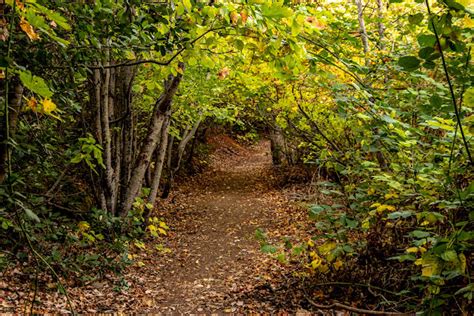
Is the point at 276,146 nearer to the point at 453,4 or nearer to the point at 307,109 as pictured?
the point at 307,109

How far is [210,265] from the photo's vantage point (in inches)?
295

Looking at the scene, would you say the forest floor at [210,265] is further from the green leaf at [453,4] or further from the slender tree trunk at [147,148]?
the green leaf at [453,4]

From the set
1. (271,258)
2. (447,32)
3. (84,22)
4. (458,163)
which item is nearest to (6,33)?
(84,22)

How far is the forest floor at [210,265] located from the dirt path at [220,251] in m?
0.01

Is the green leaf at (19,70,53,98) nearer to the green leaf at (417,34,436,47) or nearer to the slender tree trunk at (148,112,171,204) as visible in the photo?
the green leaf at (417,34,436,47)

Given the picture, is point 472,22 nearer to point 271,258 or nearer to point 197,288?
point 197,288

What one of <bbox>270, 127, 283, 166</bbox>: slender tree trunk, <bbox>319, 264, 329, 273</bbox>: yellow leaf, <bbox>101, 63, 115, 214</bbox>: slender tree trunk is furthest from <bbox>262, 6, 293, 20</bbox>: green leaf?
<bbox>270, 127, 283, 166</bbox>: slender tree trunk

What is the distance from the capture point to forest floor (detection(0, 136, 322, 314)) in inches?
208

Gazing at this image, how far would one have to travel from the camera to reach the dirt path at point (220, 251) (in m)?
5.58

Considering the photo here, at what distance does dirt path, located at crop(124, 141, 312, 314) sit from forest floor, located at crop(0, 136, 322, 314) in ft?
0.05

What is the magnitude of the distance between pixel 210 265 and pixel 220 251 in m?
0.87

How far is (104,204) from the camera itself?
730 centimetres

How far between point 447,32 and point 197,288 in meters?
5.83

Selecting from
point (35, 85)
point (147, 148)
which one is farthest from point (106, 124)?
point (35, 85)
